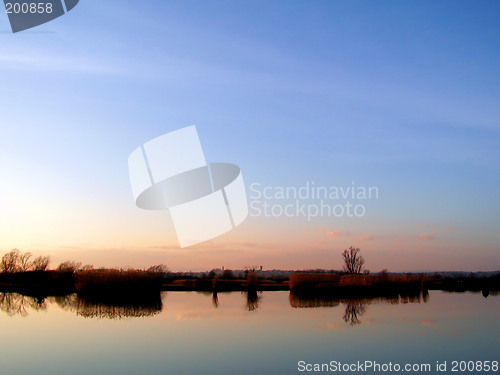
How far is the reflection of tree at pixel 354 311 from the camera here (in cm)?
1645

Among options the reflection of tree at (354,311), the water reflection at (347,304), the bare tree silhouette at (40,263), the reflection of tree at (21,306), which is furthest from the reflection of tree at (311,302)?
the bare tree silhouette at (40,263)

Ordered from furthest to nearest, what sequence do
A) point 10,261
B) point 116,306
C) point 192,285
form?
point 10,261
point 192,285
point 116,306

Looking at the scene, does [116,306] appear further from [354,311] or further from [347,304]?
[347,304]

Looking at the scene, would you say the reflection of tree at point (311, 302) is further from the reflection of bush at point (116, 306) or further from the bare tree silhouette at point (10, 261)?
the bare tree silhouette at point (10, 261)

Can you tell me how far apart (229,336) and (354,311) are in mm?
7592

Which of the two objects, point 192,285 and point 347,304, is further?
point 192,285

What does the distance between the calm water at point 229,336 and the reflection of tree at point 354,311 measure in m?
0.04

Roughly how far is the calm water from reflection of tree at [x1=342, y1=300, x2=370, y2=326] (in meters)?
0.04

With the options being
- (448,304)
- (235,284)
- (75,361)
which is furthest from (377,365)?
(235,284)

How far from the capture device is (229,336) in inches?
532

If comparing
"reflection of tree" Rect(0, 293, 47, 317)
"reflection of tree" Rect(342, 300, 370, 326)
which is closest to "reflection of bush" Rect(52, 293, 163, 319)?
"reflection of tree" Rect(0, 293, 47, 317)

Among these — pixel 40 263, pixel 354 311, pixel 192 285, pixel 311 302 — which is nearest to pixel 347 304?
pixel 311 302

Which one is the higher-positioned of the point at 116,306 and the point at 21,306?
the point at 116,306

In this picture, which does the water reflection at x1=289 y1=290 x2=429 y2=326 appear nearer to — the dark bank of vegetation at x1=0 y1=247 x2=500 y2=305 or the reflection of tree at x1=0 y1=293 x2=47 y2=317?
the dark bank of vegetation at x1=0 y1=247 x2=500 y2=305
